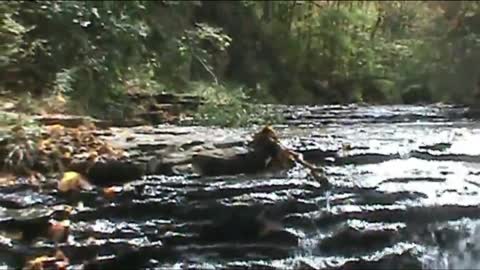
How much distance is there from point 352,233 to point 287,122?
6.60ft

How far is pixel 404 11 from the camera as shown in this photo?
7188 millimetres

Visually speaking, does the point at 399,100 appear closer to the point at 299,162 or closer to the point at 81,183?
the point at 299,162

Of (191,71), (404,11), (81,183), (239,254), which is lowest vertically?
(239,254)

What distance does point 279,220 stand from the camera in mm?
2686

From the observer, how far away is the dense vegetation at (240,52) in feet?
14.9

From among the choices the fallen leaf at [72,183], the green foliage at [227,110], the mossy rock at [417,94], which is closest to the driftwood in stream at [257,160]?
the fallen leaf at [72,183]

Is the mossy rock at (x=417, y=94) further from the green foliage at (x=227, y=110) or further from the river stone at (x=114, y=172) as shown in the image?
the river stone at (x=114, y=172)

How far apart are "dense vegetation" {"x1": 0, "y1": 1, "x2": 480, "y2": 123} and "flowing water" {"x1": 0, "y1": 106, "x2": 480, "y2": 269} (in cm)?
164

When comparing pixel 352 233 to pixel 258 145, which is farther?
pixel 258 145

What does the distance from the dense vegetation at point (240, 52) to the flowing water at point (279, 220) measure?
5.38 feet

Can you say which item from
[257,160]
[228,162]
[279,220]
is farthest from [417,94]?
[279,220]

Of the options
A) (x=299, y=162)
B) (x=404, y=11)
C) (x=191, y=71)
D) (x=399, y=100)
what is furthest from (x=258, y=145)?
(x=404, y=11)

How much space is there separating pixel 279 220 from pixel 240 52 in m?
4.24

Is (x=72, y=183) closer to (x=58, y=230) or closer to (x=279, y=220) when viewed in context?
(x=58, y=230)
